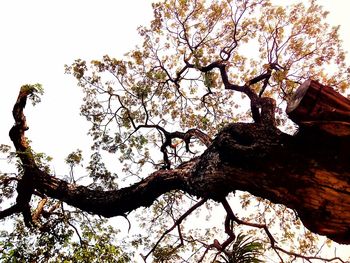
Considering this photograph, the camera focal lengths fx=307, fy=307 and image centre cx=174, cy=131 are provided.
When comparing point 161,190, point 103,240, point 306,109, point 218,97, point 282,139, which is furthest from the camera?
point 218,97

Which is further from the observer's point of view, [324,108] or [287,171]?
[287,171]

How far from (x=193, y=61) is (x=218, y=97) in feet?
5.11

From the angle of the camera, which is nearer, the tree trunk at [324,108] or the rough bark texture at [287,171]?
the tree trunk at [324,108]

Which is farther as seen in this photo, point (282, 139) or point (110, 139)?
point (110, 139)

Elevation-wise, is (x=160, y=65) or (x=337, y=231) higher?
(x=160, y=65)

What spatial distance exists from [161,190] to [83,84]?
5.38 m

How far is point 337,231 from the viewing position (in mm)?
3057

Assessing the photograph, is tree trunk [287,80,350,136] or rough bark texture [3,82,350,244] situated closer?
tree trunk [287,80,350,136]

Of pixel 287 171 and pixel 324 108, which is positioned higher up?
pixel 324 108

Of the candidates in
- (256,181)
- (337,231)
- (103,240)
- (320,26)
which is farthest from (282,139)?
(320,26)

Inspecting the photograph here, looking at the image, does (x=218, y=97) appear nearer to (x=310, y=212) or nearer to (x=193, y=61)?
(x=193, y=61)

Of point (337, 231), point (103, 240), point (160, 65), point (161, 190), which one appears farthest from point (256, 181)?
point (160, 65)

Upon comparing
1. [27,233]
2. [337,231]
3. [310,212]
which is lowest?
[337,231]

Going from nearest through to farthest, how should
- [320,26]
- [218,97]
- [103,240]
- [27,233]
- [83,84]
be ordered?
[103,240]
[27,233]
[320,26]
[83,84]
[218,97]
